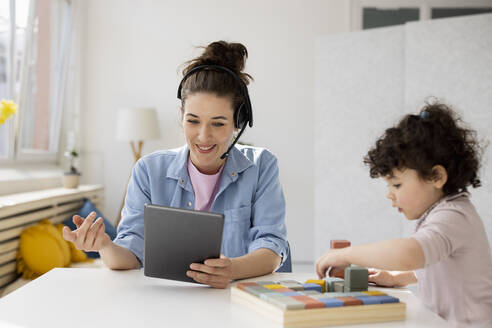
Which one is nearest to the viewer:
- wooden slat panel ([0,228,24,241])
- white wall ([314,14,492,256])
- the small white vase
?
wooden slat panel ([0,228,24,241])

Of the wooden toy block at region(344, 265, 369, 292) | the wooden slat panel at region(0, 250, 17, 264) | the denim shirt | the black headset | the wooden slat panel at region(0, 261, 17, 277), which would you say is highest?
the black headset

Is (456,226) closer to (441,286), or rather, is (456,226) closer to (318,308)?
(441,286)

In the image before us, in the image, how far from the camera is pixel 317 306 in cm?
97

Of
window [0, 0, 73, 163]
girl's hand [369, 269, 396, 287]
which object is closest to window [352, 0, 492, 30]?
window [0, 0, 73, 163]

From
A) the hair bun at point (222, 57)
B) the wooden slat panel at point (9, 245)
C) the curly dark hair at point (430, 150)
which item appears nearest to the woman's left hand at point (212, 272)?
the curly dark hair at point (430, 150)

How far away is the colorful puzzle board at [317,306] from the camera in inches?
37.5

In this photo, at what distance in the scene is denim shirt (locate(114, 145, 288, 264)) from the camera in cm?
169

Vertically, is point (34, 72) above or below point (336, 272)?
above

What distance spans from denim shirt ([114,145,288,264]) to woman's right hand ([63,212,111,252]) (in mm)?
272

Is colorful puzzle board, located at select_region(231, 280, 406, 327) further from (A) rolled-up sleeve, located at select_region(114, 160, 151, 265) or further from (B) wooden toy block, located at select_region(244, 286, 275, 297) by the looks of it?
(A) rolled-up sleeve, located at select_region(114, 160, 151, 265)

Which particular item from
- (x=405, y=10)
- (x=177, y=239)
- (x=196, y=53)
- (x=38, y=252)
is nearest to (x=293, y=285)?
(x=177, y=239)

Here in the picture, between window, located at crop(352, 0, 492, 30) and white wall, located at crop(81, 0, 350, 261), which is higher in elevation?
window, located at crop(352, 0, 492, 30)

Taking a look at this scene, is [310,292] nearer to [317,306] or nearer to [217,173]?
[317,306]

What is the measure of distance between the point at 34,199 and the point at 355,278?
2.71m
